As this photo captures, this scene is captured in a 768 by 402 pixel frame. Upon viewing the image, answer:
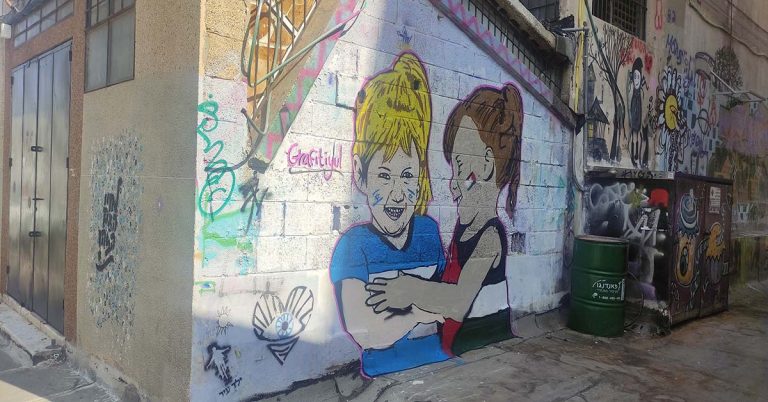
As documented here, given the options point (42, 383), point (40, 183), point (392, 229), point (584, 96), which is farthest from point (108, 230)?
point (584, 96)

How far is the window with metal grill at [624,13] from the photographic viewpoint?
776 cm

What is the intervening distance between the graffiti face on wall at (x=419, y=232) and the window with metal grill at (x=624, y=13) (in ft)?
8.64

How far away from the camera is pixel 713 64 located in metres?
10.5

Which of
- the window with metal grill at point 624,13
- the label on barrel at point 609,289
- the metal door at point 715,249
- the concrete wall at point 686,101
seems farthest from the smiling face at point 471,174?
the metal door at point 715,249

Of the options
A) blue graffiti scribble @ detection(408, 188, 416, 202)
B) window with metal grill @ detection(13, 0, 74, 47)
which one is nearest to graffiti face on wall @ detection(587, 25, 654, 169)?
blue graffiti scribble @ detection(408, 188, 416, 202)

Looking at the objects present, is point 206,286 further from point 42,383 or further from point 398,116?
point 42,383

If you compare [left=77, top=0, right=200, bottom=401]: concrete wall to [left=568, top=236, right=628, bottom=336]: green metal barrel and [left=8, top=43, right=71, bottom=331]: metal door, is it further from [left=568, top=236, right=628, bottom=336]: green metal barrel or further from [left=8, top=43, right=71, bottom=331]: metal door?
[left=568, top=236, right=628, bottom=336]: green metal barrel

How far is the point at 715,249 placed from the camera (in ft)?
25.5

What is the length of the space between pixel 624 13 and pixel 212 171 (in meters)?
6.91

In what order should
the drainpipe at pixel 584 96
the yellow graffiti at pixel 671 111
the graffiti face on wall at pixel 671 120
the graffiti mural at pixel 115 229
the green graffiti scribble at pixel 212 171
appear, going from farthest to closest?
1. the yellow graffiti at pixel 671 111
2. the graffiti face on wall at pixel 671 120
3. the drainpipe at pixel 584 96
4. the graffiti mural at pixel 115 229
5. the green graffiti scribble at pixel 212 171

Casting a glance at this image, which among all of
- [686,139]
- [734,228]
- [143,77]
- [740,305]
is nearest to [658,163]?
[686,139]

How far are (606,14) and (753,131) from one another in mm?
6954

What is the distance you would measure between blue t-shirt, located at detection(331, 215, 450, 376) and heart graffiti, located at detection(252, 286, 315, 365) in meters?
0.33

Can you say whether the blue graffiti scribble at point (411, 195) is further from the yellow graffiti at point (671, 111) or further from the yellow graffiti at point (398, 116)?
the yellow graffiti at point (671, 111)
